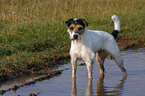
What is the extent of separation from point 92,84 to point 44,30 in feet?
16.3

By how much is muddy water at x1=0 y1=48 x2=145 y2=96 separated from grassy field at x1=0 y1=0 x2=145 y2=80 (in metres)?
0.73

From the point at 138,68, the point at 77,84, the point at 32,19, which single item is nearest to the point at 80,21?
the point at 77,84

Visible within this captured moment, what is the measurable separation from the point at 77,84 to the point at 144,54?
3.85 meters

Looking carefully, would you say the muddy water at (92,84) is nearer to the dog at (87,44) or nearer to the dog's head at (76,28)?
the dog at (87,44)

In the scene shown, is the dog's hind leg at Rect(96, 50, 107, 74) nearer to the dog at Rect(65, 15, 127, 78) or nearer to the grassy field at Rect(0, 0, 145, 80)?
the dog at Rect(65, 15, 127, 78)

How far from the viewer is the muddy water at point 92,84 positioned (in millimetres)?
5354

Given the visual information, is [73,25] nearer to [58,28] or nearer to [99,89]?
[99,89]

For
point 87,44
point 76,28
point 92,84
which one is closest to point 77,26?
point 76,28

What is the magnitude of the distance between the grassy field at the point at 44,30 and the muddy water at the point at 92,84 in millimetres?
729

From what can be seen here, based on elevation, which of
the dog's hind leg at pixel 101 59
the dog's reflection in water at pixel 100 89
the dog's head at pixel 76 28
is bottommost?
the dog's reflection in water at pixel 100 89

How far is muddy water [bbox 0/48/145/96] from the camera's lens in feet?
17.6

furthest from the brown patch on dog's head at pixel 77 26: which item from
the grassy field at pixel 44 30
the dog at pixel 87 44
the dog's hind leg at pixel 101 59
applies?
the grassy field at pixel 44 30

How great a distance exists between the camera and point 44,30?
417 inches

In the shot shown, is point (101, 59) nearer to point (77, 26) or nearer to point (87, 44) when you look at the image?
point (87, 44)
